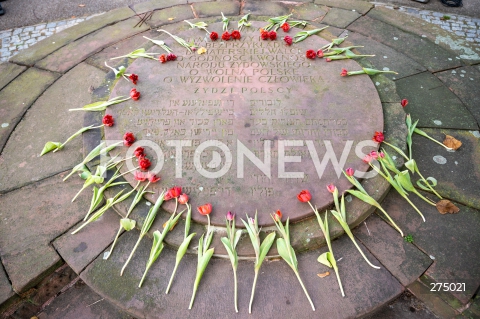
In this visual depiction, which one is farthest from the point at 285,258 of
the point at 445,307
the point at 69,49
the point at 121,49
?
the point at 69,49

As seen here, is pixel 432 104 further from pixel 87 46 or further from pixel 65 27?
pixel 65 27

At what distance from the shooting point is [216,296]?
206 cm

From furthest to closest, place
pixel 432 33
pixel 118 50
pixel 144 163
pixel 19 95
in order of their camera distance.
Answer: pixel 432 33
pixel 118 50
pixel 19 95
pixel 144 163

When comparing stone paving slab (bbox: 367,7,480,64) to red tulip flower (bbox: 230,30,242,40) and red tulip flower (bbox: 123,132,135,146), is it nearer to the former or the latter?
red tulip flower (bbox: 230,30,242,40)

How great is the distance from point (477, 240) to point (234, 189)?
5.75ft

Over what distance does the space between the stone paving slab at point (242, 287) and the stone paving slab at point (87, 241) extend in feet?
0.26

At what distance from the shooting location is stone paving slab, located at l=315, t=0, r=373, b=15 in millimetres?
4219

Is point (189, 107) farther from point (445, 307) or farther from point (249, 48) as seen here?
point (445, 307)

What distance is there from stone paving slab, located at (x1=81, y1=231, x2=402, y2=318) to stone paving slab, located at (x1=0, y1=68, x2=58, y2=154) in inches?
67.5

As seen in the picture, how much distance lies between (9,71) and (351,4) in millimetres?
4182

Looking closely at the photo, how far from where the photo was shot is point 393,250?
2.25 m

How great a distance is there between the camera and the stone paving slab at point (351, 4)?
4219 millimetres

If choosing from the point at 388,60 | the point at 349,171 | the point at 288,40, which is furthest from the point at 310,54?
the point at 349,171

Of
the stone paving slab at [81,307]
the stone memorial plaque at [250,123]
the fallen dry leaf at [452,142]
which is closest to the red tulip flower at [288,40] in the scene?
the stone memorial plaque at [250,123]
